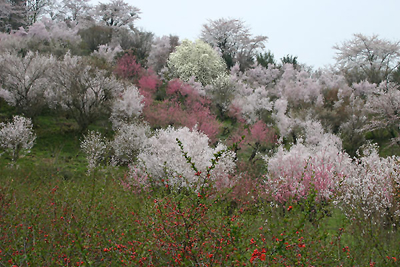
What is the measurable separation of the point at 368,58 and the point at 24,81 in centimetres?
4002

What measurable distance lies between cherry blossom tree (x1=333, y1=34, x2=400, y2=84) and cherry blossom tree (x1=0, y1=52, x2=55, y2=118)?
114ft

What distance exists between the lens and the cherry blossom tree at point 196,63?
3822cm

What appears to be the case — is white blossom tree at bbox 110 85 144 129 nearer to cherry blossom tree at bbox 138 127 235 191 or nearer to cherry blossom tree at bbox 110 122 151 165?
cherry blossom tree at bbox 110 122 151 165

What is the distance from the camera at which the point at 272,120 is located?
29.0m

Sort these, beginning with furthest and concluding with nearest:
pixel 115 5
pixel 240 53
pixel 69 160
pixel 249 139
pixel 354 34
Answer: pixel 115 5, pixel 240 53, pixel 354 34, pixel 249 139, pixel 69 160

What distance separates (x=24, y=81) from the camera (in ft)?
73.5

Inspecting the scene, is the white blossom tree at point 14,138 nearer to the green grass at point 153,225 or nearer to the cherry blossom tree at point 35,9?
the green grass at point 153,225

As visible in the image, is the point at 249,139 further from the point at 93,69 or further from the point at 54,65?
Result: the point at 54,65

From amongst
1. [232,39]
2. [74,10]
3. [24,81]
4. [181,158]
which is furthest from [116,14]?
[181,158]

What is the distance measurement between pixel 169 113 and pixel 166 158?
11.8 metres

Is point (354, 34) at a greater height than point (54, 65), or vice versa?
point (354, 34)

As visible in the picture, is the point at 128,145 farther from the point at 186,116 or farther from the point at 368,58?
the point at 368,58

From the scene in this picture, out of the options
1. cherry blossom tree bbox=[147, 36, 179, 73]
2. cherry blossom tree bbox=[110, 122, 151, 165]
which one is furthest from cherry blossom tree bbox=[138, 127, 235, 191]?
cherry blossom tree bbox=[147, 36, 179, 73]

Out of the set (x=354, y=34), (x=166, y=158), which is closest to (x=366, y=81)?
(x=354, y=34)
